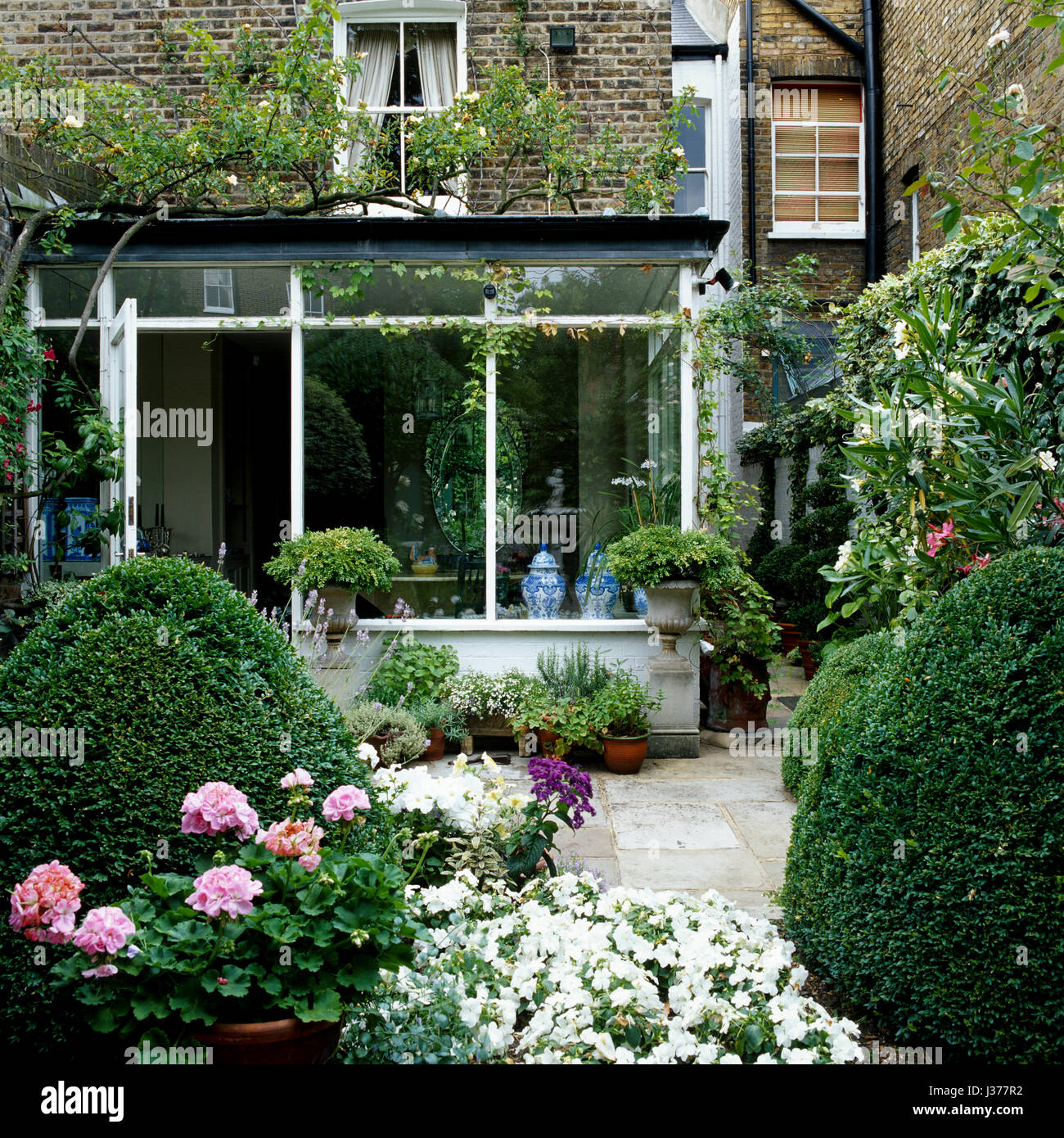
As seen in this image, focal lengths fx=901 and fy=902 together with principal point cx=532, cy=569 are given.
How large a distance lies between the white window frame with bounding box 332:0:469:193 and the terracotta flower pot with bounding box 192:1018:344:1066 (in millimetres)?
7799

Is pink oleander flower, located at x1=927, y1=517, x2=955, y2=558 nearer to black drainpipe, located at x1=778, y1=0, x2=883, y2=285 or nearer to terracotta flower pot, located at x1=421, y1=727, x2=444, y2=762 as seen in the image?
terracotta flower pot, located at x1=421, y1=727, x2=444, y2=762

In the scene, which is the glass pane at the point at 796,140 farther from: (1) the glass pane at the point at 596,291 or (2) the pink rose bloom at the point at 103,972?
(2) the pink rose bloom at the point at 103,972

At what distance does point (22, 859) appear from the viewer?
2234 mm

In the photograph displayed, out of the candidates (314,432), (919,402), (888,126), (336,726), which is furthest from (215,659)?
(888,126)

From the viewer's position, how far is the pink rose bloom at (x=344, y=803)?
239 cm

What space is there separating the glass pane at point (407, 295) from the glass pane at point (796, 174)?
25.8 feet

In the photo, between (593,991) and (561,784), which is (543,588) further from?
(593,991)

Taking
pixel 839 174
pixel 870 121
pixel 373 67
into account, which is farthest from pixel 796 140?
pixel 373 67

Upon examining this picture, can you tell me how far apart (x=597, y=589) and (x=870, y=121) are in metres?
9.09

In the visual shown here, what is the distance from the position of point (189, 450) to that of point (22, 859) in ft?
27.3

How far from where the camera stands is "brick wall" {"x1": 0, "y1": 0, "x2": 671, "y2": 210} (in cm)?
835

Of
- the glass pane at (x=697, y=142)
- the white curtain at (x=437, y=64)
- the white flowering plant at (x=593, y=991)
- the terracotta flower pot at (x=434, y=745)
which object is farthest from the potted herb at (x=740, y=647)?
the glass pane at (x=697, y=142)
